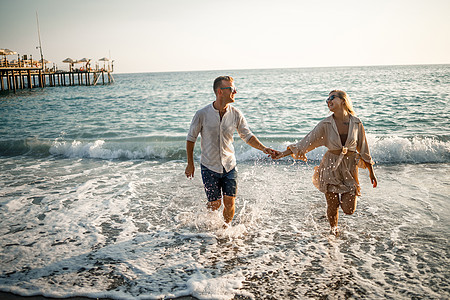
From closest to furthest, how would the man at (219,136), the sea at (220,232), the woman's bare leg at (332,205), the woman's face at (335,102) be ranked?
1. the sea at (220,232)
2. the woman's face at (335,102)
3. the man at (219,136)
4. the woman's bare leg at (332,205)

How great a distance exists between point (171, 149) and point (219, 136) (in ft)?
22.4

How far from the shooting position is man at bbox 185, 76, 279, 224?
4.02m

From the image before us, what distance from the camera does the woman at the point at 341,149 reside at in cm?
391

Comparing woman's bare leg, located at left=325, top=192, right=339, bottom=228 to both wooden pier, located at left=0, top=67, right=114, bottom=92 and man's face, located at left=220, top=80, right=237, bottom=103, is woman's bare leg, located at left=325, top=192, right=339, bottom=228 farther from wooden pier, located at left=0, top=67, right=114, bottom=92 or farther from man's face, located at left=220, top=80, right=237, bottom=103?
wooden pier, located at left=0, top=67, right=114, bottom=92

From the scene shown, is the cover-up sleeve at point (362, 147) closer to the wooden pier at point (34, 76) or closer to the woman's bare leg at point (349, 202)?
the woman's bare leg at point (349, 202)

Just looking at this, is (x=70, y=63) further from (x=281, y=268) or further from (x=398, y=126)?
(x=281, y=268)

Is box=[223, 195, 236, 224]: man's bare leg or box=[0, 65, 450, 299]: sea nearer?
box=[0, 65, 450, 299]: sea

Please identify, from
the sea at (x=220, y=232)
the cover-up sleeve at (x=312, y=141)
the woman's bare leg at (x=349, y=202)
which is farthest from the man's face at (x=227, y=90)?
the woman's bare leg at (x=349, y=202)

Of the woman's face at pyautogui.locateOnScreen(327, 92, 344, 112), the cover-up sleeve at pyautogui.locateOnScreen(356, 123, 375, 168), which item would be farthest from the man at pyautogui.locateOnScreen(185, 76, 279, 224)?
the cover-up sleeve at pyautogui.locateOnScreen(356, 123, 375, 168)

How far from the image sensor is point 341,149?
394cm

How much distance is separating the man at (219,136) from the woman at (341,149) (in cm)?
94

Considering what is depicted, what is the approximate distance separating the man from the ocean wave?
557 cm

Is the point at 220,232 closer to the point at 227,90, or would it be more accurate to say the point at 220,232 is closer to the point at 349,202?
the point at 349,202

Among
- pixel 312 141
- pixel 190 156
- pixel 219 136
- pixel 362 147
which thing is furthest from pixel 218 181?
pixel 362 147
